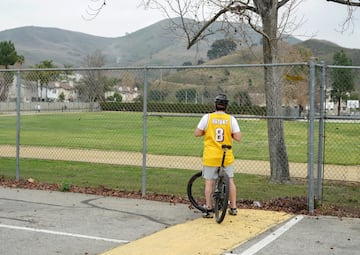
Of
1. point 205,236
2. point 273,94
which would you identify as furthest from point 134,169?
point 205,236

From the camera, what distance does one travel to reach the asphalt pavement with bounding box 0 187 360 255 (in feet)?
22.1

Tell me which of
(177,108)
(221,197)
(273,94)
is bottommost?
(221,197)

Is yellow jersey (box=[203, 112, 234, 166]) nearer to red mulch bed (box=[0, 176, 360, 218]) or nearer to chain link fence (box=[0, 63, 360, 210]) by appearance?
chain link fence (box=[0, 63, 360, 210])

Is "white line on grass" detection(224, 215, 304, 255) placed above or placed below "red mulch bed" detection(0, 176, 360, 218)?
below

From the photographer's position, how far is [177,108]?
10.5 m

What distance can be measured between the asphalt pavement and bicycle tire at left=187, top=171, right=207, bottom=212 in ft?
0.50

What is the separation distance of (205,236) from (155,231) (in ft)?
2.50

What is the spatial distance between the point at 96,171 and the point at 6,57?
77.0 m

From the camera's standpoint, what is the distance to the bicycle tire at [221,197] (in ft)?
26.2

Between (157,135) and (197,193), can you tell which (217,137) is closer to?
(197,193)

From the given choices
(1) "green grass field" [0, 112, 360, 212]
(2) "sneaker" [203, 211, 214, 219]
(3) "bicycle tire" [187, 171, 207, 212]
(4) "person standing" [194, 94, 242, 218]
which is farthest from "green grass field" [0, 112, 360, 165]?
(2) "sneaker" [203, 211, 214, 219]

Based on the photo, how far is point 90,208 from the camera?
926 centimetres

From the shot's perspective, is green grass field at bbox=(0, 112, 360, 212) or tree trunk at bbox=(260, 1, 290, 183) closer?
green grass field at bbox=(0, 112, 360, 212)

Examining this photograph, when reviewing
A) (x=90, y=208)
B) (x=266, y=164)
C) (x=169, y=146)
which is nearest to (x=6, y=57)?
(x=169, y=146)
